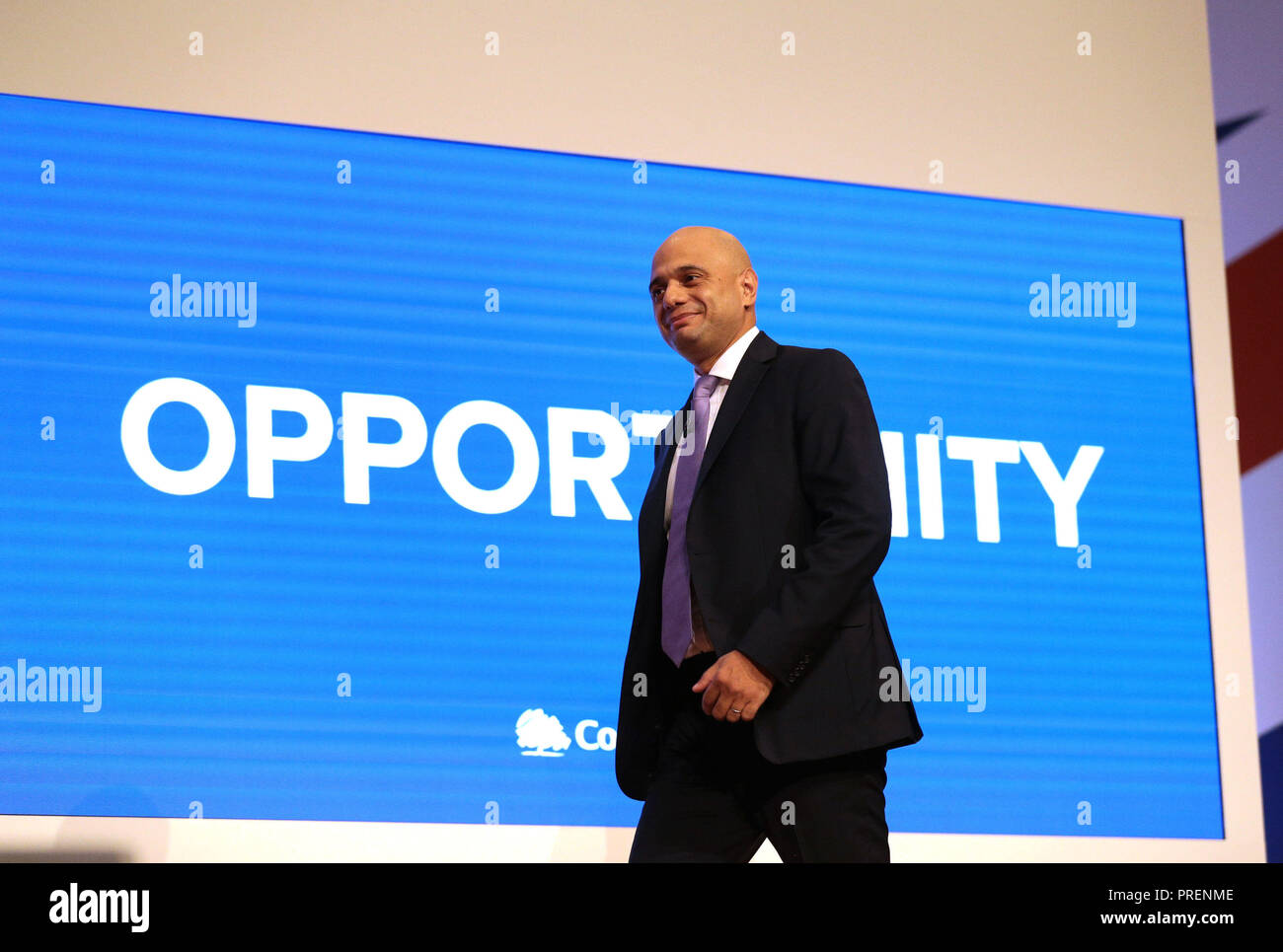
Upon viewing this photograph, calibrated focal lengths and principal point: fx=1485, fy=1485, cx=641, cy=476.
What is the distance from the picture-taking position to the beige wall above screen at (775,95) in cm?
403

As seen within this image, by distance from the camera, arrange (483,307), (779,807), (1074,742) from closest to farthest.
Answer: (779,807) → (483,307) → (1074,742)

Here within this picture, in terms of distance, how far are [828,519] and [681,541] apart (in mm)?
260

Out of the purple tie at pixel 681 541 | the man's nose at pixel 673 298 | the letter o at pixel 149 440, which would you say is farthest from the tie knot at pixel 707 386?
the letter o at pixel 149 440

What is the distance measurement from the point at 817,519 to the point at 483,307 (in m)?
2.06

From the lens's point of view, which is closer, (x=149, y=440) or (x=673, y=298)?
(x=673, y=298)

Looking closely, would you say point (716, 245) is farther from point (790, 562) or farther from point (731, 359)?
point (790, 562)

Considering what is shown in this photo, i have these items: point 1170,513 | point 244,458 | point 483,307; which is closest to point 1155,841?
point 1170,513

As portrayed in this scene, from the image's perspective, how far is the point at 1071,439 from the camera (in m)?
4.79

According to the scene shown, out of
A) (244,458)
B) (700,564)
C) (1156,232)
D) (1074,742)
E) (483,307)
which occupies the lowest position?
(1074,742)

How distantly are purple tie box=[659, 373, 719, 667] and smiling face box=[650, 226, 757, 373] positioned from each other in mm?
66

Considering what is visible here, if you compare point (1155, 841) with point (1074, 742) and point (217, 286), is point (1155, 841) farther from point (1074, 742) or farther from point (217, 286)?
point (217, 286)

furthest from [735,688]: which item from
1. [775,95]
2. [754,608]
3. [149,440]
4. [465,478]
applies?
[775,95]

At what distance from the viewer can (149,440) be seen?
386cm

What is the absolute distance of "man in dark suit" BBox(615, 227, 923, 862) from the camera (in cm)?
220
